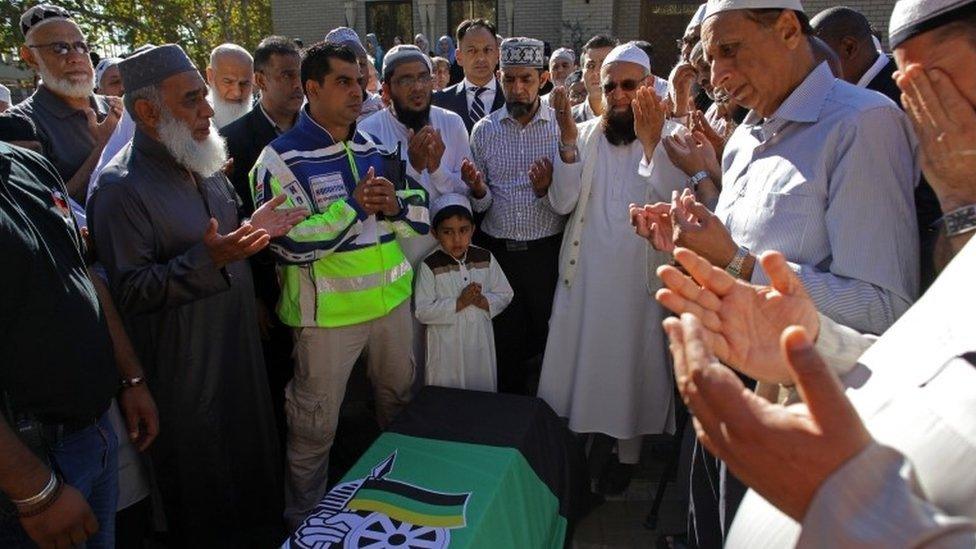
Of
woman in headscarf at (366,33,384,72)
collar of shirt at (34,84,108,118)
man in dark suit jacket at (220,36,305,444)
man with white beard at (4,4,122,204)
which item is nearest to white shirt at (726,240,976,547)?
man in dark suit jacket at (220,36,305,444)

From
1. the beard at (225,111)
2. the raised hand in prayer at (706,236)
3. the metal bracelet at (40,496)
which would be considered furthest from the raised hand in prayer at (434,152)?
the metal bracelet at (40,496)

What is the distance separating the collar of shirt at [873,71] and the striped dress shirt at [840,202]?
4.64ft

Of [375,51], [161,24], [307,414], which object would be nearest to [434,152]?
[307,414]

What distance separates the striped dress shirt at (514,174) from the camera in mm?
3504

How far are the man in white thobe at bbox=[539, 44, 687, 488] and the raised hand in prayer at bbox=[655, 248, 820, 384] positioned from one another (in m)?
1.83

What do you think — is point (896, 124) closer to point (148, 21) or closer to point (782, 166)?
point (782, 166)

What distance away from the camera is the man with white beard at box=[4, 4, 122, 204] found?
3.58 m

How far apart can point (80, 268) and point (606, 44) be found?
5.15 meters

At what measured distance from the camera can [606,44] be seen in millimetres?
5852

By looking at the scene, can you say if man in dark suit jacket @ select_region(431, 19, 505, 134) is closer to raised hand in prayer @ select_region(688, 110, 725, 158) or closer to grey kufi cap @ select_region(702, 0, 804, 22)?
raised hand in prayer @ select_region(688, 110, 725, 158)

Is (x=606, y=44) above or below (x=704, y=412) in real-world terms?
above

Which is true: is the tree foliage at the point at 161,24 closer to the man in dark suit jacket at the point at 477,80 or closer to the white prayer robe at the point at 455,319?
the man in dark suit jacket at the point at 477,80

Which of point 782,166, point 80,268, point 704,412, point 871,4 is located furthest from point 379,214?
point 871,4

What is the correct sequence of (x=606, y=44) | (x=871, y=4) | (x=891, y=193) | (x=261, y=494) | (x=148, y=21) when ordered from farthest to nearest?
(x=148, y=21), (x=871, y=4), (x=606, y=44), (x=261, y=494), (x=891, y=193)
